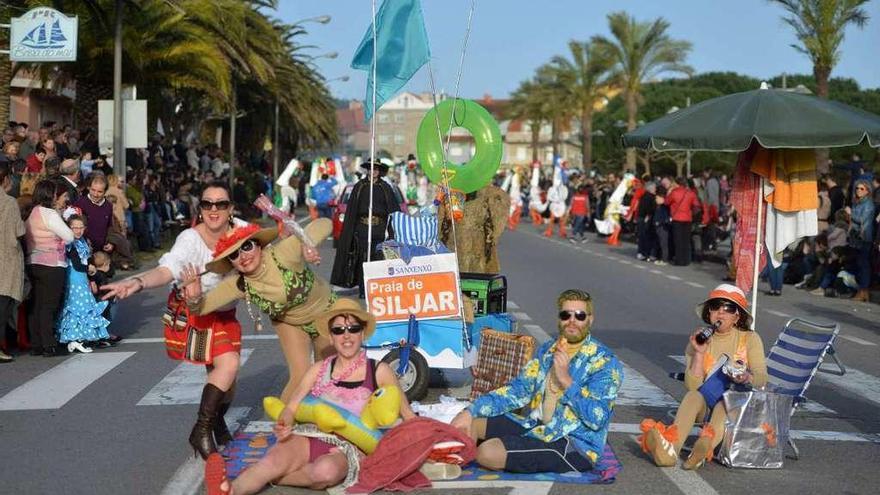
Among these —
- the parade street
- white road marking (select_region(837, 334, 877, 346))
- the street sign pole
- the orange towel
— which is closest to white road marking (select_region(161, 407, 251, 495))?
the parade street

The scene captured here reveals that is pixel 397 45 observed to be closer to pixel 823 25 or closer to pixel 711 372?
pixel 711 372

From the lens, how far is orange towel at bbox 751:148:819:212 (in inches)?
428

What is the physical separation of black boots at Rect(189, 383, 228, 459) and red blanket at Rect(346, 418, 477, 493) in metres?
1.02

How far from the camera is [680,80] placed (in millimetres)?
104188

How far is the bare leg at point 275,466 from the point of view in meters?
6.38

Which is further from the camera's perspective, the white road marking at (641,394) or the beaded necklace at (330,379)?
the white road marking at (641,394)

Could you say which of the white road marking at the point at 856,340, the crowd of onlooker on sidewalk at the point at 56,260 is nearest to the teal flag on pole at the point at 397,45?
the crowd of onlooker on sidewalk at the point at 56,260

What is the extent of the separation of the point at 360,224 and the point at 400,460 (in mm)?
8487

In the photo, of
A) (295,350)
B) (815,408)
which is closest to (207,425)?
(295,350)

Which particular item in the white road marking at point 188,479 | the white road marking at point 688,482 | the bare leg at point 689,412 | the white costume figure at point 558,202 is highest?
the bare leg at point 689,412

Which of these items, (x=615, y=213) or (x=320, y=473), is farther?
(x=615, y=213)

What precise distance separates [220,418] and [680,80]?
100117 mm

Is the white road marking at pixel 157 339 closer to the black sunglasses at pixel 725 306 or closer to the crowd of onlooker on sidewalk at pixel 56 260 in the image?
the crowd of onlooker on sidewalk at pixel 56 260

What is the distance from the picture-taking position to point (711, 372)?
769cm
